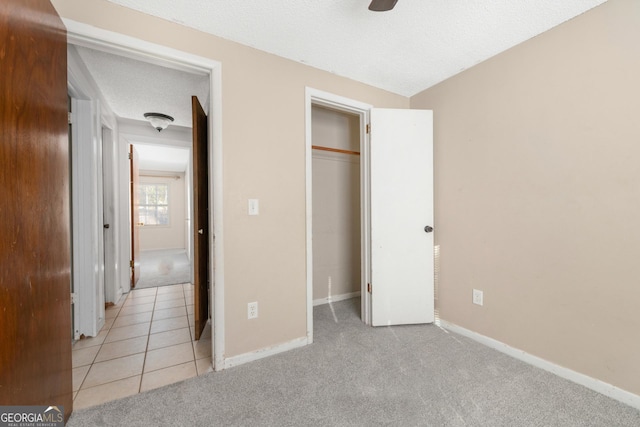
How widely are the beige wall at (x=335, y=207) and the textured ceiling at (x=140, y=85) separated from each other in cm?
130

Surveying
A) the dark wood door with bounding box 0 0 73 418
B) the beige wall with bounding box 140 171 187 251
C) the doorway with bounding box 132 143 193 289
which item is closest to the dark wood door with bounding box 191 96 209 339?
the dark wood door with bounding box 0 0 73 418

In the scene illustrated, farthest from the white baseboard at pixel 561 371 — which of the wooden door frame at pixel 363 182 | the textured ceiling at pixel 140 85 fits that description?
the textured ceiling at pixel 140 85

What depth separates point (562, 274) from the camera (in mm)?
1688

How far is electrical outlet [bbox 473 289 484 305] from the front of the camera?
212 centimetres

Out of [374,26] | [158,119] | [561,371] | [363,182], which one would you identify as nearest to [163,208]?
[158,119]

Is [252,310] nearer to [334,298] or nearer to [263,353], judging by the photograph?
[263,353]

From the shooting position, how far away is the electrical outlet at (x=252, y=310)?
189 cm

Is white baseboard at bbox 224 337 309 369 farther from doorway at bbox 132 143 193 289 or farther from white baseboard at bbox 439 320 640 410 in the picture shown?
doorway at bbox 132 143 193 289

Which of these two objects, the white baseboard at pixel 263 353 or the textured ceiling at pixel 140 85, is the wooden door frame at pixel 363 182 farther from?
the textured ceiling at pixel 140 85

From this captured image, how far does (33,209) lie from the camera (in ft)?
3.50

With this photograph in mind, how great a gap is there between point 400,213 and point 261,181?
1275 millimetres

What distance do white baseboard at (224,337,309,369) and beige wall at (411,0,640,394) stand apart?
138 centimetres

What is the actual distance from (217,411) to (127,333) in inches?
58.7

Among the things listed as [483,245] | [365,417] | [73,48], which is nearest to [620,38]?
[483,245]
